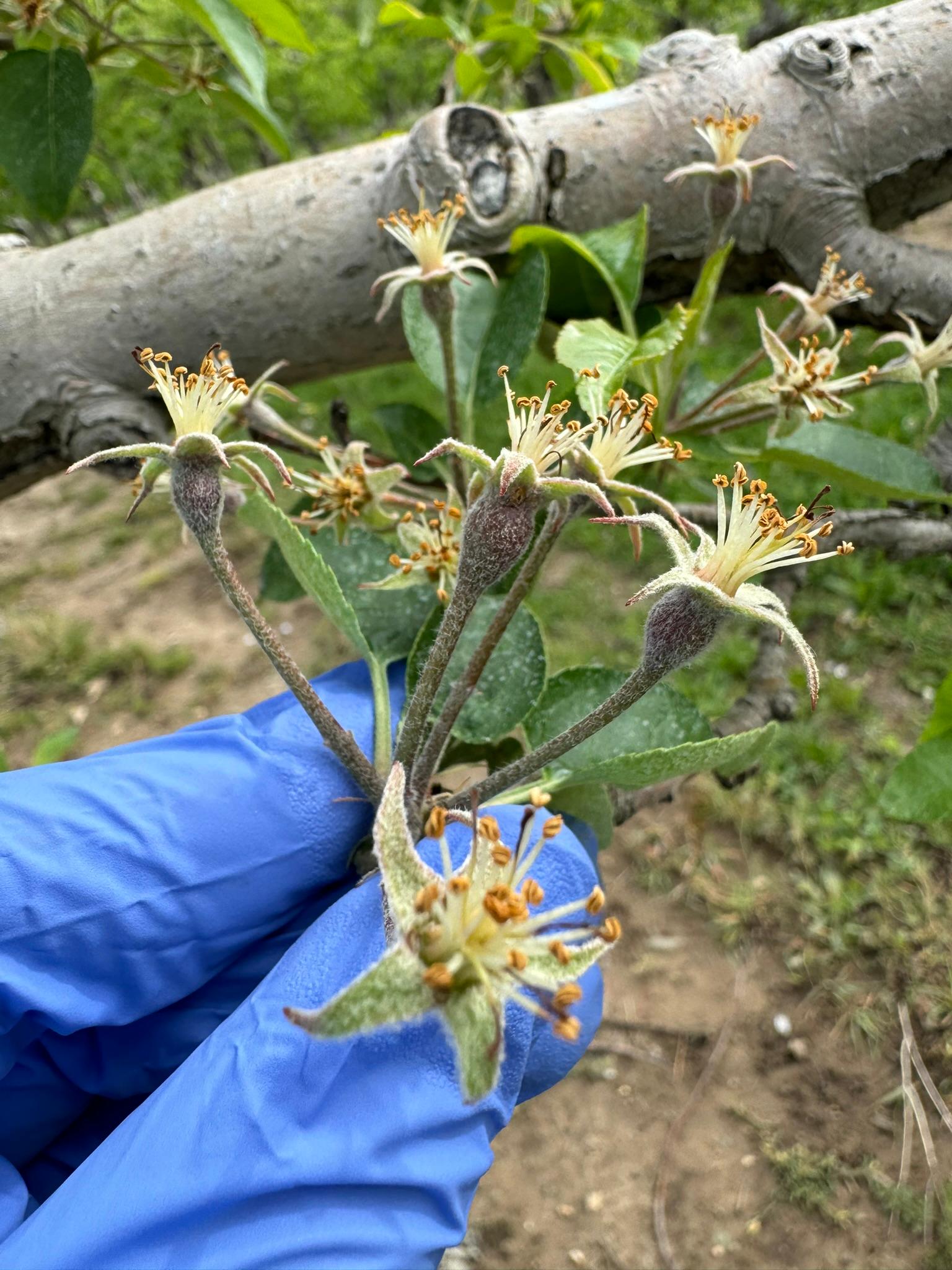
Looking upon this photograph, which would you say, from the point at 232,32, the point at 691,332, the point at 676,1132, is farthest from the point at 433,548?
the point at 676,1132

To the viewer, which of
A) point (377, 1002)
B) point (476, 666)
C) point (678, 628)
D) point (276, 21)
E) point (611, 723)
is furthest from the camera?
point (276, 21)

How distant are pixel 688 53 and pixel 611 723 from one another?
142cm

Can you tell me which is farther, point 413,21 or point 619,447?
point 413,21

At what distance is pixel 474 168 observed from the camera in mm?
1522

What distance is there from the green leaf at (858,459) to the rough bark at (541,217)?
337mm

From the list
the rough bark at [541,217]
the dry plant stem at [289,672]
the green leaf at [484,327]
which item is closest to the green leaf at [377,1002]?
the dry plant stem at [289,672]

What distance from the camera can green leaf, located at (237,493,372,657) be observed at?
3.35 feet

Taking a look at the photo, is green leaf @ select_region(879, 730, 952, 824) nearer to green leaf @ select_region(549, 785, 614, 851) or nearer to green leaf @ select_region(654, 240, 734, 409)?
green leaf @ select_region(549, 785, 614, 851)

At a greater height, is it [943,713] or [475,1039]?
[475,1039]

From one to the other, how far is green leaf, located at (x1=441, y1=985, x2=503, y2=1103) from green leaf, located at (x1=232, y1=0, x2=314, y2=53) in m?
1.73

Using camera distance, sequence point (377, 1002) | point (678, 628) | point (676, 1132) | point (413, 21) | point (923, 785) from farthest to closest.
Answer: point (676, 1132) < point (413, 21) < point (923, 785) < point (678, 628) < point (377, 1002)

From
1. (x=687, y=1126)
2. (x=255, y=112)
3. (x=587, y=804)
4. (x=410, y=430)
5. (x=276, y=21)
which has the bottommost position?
(x=687, y=1126)

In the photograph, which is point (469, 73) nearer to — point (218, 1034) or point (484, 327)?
point (484, 327)

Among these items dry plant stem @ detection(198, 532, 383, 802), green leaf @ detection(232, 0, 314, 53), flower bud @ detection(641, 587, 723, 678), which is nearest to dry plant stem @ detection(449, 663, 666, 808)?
flower bud @ detection(641, 587, 723, 678)
